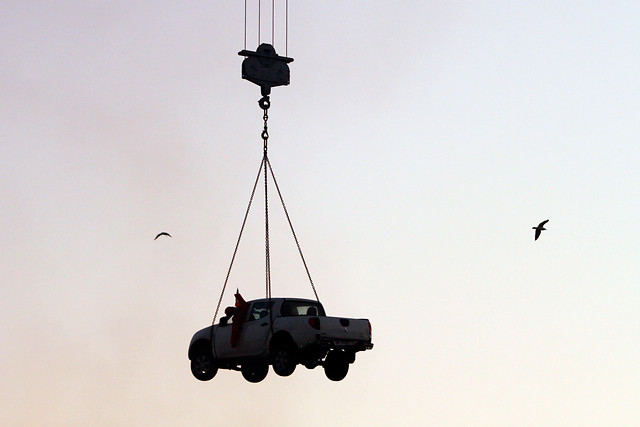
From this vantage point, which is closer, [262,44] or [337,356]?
[337,356]

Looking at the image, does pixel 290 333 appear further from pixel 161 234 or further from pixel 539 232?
pixel 539 232

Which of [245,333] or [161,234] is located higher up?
[161,234]

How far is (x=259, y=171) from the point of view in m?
34.2

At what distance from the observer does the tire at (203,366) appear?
35.5 metres

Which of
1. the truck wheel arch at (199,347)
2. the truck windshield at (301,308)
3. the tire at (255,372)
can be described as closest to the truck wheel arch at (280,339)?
the truck windshield at (301,308)

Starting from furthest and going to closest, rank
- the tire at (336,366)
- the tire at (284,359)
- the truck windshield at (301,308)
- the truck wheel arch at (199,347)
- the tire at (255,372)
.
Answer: the truck wheel arch at (199,347) < the tire at (255,372) < the tire at (336,366) < the truck windshield at (301,308) < the tire at (284,359)

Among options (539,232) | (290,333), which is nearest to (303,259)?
(290,333)

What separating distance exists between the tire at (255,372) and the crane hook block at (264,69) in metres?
7.05

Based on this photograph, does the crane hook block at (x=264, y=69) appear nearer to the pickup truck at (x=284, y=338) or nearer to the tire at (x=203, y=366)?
the pickup truck at (x=284, y=338)

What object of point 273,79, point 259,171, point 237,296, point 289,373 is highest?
point 273,79

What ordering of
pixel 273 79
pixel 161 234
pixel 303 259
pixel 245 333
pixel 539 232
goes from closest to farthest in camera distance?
pixel 303 259
pixel 245 333
pixel 273 79
pixel 161 234
pixel 539 232

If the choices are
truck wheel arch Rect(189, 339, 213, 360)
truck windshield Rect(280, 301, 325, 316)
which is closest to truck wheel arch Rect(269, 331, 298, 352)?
truck windshield Rect(280, 301, 325, 316)

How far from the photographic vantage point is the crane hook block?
119 ft

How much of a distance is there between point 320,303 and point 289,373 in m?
1.84
